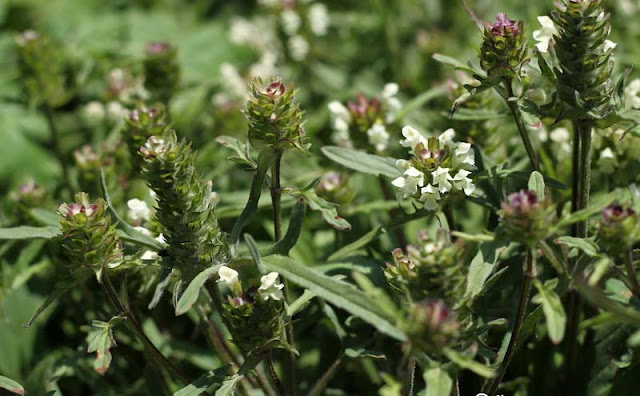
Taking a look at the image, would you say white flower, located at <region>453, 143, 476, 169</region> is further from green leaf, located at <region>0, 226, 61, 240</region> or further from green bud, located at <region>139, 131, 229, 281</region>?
green leaf, located at <region>0, 226, 61, 240</region>

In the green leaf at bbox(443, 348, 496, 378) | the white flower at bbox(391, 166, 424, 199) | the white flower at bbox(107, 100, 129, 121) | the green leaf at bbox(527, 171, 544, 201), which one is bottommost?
the white flower at bbox(107, 100, 129, 121)

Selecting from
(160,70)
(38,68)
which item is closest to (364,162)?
(160,70)

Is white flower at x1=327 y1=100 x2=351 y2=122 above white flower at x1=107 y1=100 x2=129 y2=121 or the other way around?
above

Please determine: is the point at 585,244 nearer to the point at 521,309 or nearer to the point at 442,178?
the point at 521,309

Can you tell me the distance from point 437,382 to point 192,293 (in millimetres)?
650

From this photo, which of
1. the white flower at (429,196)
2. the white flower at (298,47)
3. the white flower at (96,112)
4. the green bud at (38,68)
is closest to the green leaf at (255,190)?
the white flower at (429,196)

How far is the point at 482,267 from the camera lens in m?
2.15

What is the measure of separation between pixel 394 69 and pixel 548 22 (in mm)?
2121

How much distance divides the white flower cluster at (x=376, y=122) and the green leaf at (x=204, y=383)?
108 centimetres

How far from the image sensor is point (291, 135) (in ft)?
7.11

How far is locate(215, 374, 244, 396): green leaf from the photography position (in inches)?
81.7

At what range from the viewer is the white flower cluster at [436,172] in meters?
2.21

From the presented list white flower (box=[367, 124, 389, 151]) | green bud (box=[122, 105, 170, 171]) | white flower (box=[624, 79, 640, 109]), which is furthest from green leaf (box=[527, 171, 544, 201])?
green bud (box=[122, 105, 170, 171])

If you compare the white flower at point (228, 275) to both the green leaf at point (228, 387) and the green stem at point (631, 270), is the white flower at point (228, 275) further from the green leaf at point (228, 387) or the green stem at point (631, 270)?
the green stem at point (631, 270)
